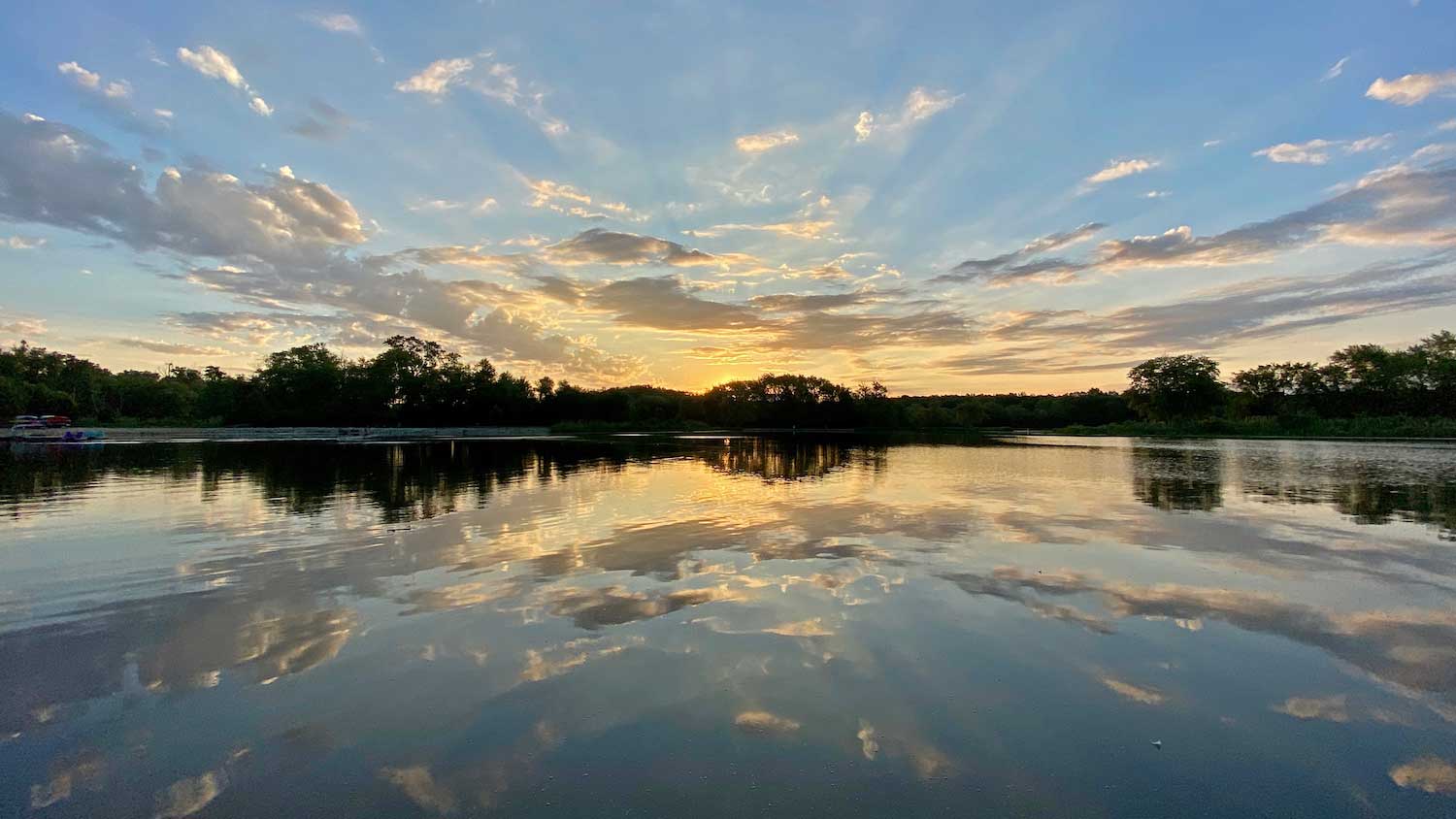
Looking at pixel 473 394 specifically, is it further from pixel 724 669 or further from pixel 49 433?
pixel 724 669

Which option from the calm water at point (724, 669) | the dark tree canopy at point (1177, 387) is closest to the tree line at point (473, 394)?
the dark tree canopy at point (1177, 387)

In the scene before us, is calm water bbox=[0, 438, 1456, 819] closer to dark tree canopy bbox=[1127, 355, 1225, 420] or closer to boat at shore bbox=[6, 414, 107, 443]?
boat at shore bbox=[6, 414, 107, 443]

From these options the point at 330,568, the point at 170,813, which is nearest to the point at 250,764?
the point at 170,813

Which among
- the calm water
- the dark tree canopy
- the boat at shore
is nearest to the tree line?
the dark tree canopy

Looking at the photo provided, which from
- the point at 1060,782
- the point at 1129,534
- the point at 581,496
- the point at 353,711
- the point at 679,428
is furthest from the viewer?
the point at 679,428

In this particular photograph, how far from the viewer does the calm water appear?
13.4ft

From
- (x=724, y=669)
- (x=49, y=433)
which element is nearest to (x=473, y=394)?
(x=49, y=433)

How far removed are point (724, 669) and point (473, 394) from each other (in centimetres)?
11081

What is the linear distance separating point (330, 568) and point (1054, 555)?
38.4 ft

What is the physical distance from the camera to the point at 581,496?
61.5ft

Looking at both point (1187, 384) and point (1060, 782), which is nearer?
point (1060, 782)

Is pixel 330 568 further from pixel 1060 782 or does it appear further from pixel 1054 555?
pixel 1054 555

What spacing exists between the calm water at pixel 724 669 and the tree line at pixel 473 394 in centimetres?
9476

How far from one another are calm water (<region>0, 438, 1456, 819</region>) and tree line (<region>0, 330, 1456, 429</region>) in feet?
311
